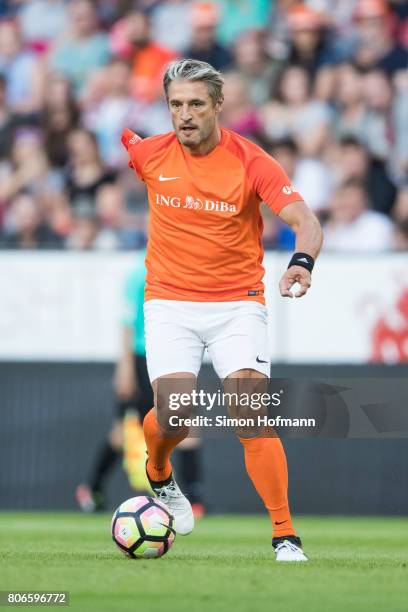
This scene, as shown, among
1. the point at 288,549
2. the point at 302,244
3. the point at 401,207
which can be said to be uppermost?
the point at 302,244

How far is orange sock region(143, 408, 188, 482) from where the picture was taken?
7316mm

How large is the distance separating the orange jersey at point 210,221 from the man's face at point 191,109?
0.59 feet

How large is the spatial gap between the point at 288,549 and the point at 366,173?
7867 millimetres

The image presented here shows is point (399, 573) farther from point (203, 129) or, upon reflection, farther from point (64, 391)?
point (64, 391)

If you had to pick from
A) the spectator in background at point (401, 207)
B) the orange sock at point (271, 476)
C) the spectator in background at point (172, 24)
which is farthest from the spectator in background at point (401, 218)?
the orange sock at point (271, 476)

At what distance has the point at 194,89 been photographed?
7000 mm

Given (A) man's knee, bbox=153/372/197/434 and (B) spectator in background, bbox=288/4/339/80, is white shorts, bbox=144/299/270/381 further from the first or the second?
(B) spectator in background, bbox=288/4/339/80

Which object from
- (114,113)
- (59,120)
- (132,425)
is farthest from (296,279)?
(114,113)

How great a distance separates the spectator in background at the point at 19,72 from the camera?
1662cm

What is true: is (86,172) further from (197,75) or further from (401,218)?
(197,75)

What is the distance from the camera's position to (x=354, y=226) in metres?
13.4

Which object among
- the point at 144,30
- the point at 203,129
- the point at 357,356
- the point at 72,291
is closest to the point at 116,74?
the point at 144,30

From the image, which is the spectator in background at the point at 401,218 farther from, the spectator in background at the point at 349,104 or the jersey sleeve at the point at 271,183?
the jersey sleeve at the point at 271,183

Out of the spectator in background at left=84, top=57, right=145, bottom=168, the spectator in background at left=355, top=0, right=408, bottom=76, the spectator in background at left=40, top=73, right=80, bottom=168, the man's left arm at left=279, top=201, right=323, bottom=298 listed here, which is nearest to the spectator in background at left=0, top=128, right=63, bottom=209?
the spectator in background at left=40, top=73, right=80, bottom=168
